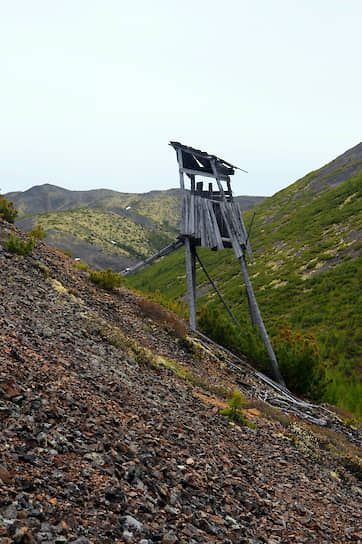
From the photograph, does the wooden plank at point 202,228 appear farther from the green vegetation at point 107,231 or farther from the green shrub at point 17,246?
the green vegetation at point 107,231

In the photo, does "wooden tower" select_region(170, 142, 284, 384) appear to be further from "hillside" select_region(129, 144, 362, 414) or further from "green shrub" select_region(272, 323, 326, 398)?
"hillside" select_region(129, 144, 362, 414)

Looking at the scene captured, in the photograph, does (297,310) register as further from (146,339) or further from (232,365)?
Result: (146,339)

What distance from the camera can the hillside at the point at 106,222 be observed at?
254 ft

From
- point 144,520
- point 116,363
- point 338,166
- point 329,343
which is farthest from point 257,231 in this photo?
point 144,520

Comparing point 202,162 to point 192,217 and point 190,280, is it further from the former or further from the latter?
point 190,280

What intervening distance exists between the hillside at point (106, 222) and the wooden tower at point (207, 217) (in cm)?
5584

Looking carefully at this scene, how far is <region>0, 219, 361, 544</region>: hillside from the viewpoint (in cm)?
348

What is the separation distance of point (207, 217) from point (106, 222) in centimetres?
9039

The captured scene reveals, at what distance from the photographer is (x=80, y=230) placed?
86125 millimetres

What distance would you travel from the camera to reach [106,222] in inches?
4033

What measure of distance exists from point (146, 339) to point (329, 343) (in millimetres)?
14193

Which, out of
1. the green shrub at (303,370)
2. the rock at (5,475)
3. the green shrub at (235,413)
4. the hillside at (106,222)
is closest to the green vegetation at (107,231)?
the hillside at (106,222)

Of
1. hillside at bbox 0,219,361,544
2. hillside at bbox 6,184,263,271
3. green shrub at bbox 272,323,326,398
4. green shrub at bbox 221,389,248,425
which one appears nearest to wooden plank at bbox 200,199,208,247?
green shrub at bbox 272,323,326,398

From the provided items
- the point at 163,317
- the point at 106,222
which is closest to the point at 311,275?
the point at 163,317
